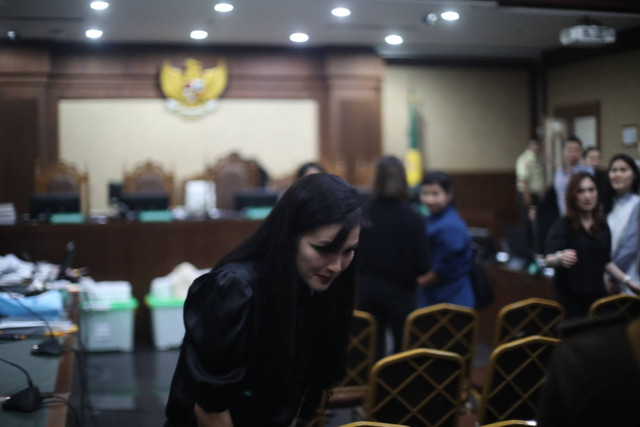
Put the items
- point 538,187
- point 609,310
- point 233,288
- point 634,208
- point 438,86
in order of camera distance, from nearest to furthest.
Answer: point 233,288
point 609,310
point 634,208
point 538,187
point 438,86

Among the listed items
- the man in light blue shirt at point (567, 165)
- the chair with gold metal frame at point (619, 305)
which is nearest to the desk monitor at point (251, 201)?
the man in light blue shirt at point (567, 165)

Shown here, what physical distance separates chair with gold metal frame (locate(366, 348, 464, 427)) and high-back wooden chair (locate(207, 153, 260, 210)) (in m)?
6.14

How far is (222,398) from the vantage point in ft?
4.40

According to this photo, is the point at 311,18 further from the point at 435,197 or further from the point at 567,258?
the point at 567,258

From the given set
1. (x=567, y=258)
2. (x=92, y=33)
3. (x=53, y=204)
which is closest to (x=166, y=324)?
(x=53, y=204)

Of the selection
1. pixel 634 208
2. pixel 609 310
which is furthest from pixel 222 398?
pixel 634 208

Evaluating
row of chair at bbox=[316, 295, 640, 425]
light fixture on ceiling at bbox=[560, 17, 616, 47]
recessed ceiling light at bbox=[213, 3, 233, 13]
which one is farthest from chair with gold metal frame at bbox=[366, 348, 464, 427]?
light fixture on ceiling at bbox=[560, 17, 616, 47]

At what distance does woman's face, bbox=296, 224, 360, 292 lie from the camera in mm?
1395

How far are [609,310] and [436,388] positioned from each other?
1.34m

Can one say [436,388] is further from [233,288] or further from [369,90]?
[369,90]

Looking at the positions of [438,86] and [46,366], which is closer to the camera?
[46,366]

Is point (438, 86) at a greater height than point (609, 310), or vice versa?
point (438, 86)

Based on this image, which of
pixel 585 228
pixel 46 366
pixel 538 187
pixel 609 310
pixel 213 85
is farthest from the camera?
pixel 213 85

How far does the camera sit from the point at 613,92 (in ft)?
14.4
